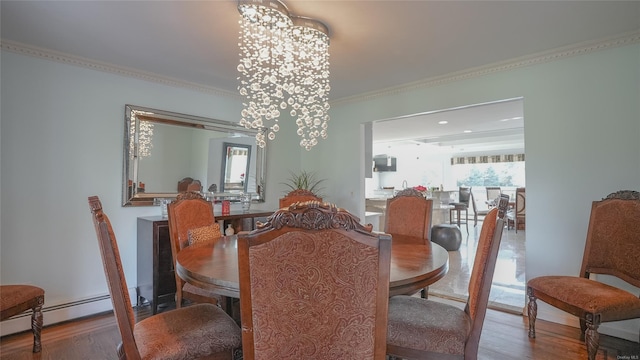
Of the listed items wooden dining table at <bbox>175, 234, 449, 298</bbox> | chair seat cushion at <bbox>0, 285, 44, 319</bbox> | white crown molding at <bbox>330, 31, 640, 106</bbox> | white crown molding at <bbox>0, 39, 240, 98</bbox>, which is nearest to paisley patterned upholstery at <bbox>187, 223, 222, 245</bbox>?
wooden dining table at <bbox>175, 234, 449, 298</bbox>

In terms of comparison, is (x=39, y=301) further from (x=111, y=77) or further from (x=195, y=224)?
(x=111, y=77)

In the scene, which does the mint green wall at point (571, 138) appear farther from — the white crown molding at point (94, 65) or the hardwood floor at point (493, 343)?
the white crown molding at point (94, 65)

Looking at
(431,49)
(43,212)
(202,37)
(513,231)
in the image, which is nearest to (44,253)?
(43,212)

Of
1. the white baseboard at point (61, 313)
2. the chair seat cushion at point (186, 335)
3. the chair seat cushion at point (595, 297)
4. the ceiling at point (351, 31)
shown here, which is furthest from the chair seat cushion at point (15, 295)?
the chair seat cushion at point (595, 297)

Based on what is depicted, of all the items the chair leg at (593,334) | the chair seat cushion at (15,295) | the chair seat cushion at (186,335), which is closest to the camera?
the chair seat cushion at (186,335)

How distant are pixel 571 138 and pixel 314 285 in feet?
9.31

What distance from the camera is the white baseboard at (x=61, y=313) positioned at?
2562 mm

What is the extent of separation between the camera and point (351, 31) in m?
2.40

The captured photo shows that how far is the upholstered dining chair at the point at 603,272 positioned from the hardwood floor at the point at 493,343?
0.47 feet

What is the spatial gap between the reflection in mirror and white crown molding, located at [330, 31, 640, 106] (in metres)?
1.77

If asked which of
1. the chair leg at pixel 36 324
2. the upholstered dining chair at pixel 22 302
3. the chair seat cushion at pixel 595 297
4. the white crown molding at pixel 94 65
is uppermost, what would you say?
the white crown molding at pixel 94 65

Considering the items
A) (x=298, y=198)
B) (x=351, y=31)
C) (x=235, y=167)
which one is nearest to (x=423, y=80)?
(x=351, y=31)

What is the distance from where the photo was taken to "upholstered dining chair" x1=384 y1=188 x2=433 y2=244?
2.67 m

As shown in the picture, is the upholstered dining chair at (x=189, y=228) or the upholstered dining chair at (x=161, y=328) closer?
the upholstered dining chair at (x=161, y=328)
